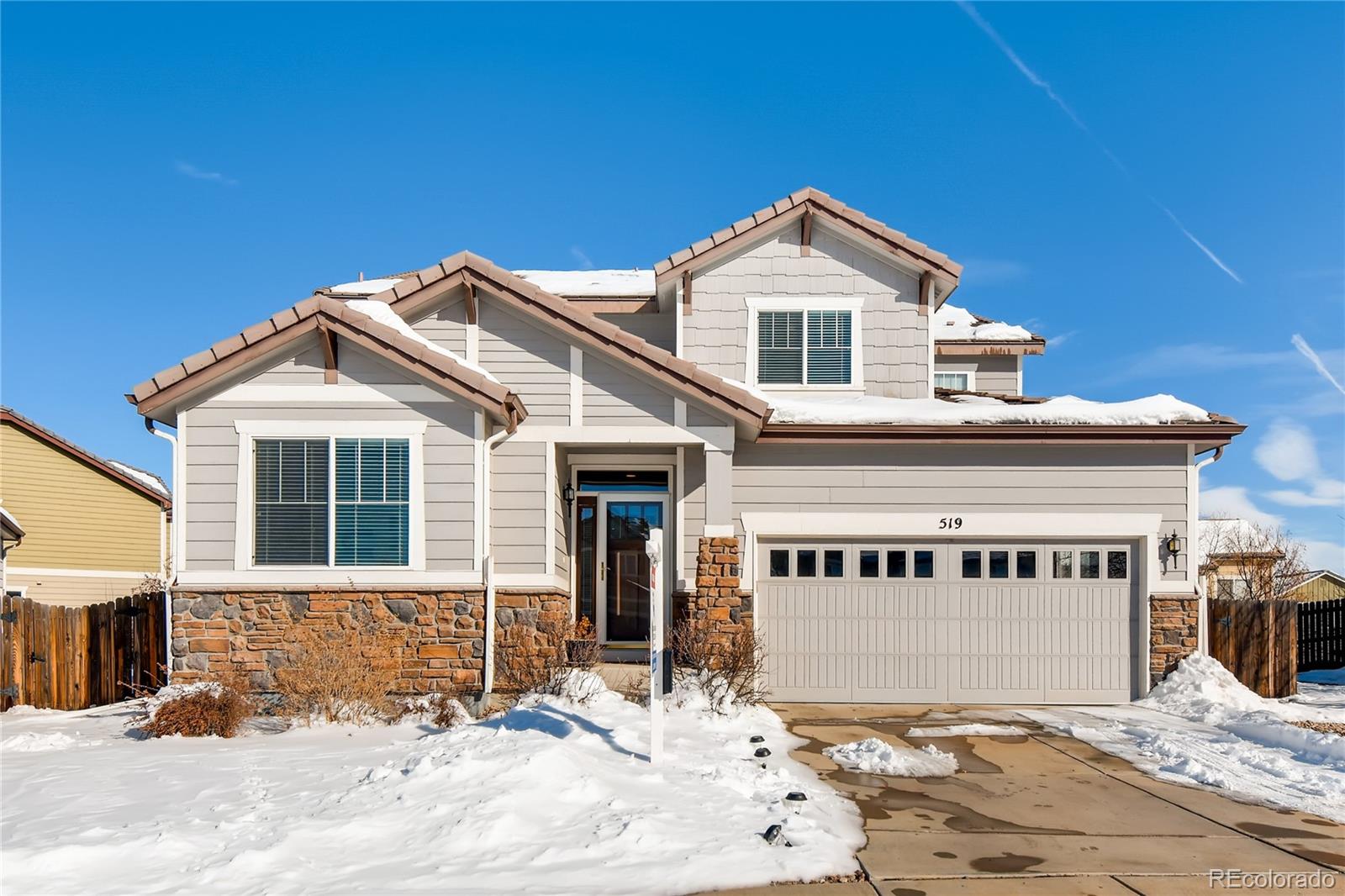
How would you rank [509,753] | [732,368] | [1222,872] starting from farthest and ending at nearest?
[732,368]
[509,753]
[1222,872]

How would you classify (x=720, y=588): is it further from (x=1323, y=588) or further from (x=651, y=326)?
(x=1323, y=588)

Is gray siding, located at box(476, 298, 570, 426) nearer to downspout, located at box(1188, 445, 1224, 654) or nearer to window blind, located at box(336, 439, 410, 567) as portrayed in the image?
window blind, located at box(336, 439, 410, 567)

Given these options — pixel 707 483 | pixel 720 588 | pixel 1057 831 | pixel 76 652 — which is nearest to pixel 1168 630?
pixel 720 588

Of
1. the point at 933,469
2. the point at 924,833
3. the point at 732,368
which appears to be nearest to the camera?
the point at 924,833

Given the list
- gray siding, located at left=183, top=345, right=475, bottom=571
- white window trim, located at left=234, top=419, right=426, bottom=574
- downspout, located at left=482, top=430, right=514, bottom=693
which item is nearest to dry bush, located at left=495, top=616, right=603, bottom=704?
downspout, located at left=482, top=430, right=514, bottom=693

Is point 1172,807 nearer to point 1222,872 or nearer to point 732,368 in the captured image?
point 1222,872

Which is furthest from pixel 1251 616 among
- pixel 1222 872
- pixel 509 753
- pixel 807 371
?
pixel 509 753

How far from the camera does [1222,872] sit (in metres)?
6.15

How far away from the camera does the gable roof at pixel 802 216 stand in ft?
49.9

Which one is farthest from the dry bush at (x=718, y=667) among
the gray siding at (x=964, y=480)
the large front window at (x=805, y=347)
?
the large front window at (x=805, y=347)

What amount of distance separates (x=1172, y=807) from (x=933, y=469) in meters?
6.18

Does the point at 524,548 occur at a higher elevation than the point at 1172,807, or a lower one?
higher

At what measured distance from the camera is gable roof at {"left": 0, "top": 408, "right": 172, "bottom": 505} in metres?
22.2

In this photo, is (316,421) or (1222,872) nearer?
(1222,872)
